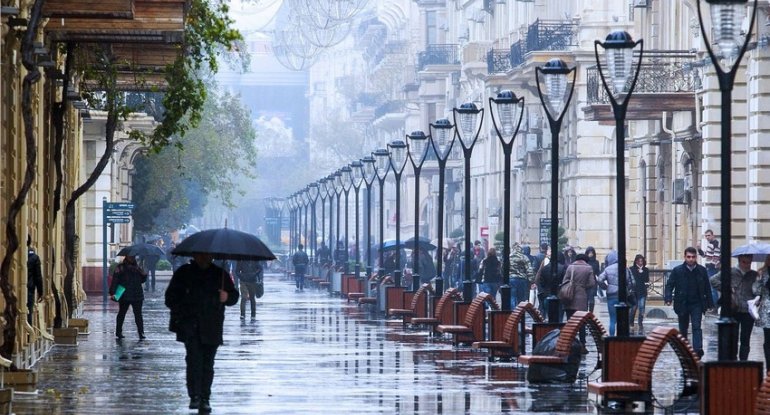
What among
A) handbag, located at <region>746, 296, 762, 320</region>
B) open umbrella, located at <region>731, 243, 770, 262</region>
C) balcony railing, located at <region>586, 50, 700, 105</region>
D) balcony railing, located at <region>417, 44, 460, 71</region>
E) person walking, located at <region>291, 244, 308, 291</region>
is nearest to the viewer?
handbag, located at <region>746, 296, 762, 320</region>

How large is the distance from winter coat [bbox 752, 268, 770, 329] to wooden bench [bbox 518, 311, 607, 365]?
208 centimetres

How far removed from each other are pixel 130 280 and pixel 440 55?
60.5 metres

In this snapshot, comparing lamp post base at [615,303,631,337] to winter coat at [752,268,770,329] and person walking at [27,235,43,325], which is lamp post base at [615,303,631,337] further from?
person walking at [27,235,43,325]

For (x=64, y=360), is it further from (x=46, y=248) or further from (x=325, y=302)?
(x=325, y=302)

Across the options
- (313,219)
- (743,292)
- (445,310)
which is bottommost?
(445,310)

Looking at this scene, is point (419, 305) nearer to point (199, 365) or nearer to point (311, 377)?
point (311, 377)

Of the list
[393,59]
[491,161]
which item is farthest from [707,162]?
[393,59]

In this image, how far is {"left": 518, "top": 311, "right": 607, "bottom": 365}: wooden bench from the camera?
21.5m

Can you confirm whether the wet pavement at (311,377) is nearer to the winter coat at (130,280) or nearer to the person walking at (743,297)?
the winter coat at (130,280)

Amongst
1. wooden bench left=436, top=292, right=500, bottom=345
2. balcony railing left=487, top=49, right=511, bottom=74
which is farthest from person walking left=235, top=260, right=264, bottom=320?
balcony railing left=487, top=49, right=511, bottom=74

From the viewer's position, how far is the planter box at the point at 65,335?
29.0 m

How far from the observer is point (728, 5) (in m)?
16.1

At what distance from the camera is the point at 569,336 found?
21.5m

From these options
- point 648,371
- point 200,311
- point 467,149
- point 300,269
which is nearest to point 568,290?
point 467,149
